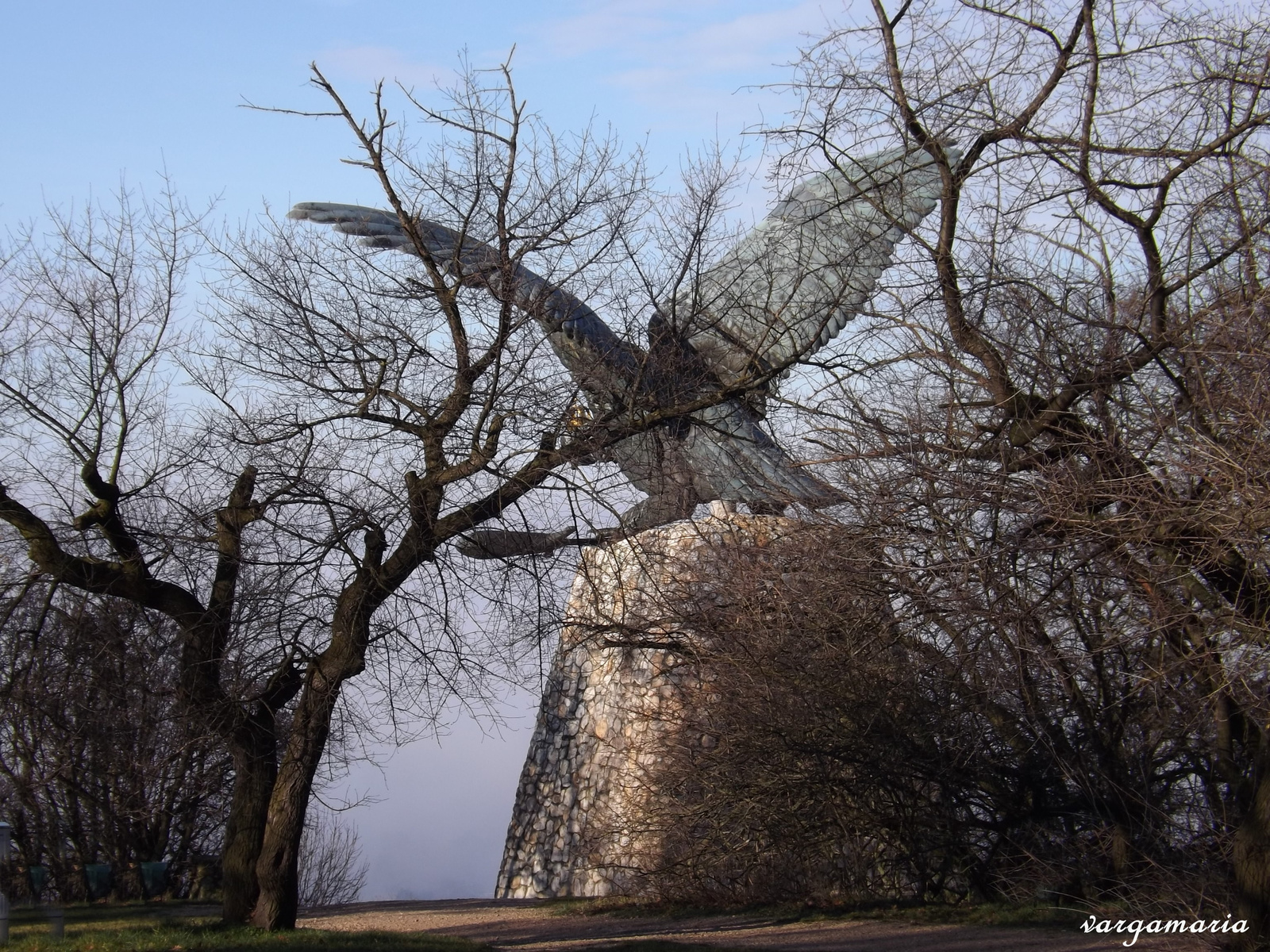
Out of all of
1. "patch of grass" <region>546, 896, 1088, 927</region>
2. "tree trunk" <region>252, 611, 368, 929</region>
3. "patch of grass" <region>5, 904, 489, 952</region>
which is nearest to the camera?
"patch of grass" <region>5, 904, 489, 952</region>

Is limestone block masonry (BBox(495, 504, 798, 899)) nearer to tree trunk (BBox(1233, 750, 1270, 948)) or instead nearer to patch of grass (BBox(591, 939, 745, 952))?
patch of grass (BBox(591, 939, 745, 952))

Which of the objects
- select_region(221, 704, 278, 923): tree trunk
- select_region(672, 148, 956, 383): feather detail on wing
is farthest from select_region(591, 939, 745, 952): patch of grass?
select_region(672, 148, 956, 383): feather detail on wing

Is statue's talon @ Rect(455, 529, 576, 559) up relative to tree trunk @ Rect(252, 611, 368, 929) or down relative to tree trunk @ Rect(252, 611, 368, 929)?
up

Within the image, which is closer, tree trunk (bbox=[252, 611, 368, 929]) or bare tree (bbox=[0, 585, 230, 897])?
tree trunk (bbox=[252, 611, 368, 929])

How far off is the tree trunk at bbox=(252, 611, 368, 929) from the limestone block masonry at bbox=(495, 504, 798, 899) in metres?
2.55

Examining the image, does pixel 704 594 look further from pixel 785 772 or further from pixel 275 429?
pixel 275 429

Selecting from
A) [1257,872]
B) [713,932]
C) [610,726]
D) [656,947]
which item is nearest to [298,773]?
[656,947]

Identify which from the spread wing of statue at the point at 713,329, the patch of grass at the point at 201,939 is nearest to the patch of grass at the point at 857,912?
the patch of grass at the point at 201,939

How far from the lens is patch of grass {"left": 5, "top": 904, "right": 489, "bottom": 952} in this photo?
676 cm

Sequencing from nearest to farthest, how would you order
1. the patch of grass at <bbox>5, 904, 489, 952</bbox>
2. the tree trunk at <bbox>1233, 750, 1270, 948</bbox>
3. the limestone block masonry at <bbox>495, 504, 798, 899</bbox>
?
the tree trunk at <bbox>1233, 750, 1270, 948</bbox>, the patch of grass at <bbox>5, 904, 489, 952</bbox>, the limestone block masonry at <bbox>495, 504, 798, 899</bbox>

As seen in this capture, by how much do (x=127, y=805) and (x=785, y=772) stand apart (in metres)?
7.57

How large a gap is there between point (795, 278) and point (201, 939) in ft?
19.1

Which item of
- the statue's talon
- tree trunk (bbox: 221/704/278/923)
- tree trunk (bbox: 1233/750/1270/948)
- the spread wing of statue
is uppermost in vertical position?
the spread wing of statue

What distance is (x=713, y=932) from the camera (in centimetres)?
941
